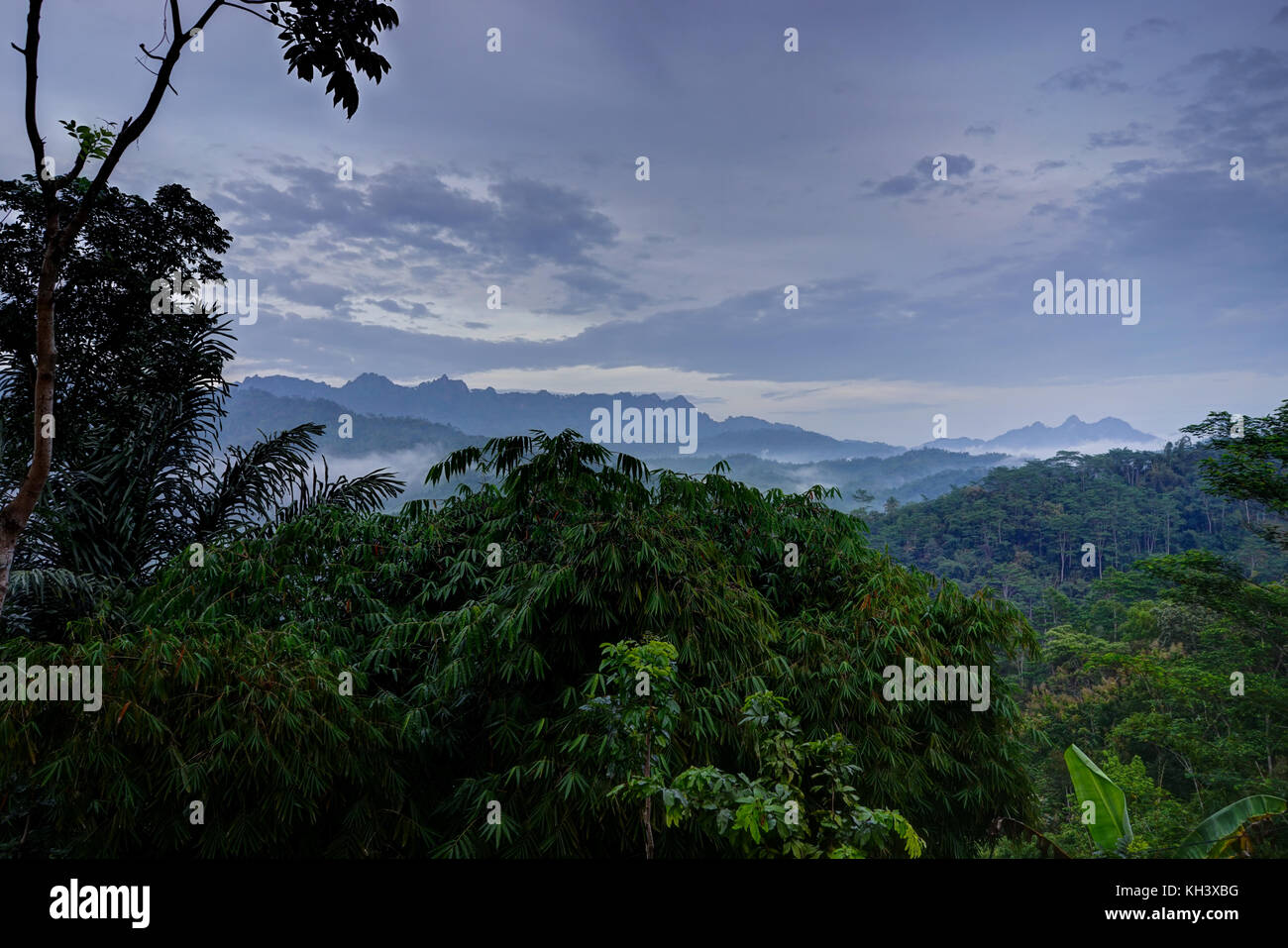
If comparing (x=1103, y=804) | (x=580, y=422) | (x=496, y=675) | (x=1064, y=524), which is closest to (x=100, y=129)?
(x=496, y=675)

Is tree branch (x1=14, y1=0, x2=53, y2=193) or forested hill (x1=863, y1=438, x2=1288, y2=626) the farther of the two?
forested hill (x1=863, y1=438, x2=1288, y2=626)

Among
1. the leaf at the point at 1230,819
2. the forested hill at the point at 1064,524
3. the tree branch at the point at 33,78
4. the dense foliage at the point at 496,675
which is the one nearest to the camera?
the tree branch at the point at 33,78

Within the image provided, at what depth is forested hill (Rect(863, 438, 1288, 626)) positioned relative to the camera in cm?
4441

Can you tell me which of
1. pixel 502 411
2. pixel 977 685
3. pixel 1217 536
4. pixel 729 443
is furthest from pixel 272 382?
pixel 977 685

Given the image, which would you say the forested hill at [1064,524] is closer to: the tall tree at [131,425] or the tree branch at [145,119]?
the tall tree at [131,425]

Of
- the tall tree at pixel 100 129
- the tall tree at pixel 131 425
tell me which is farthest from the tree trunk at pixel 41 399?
the tall tree at pixel 131 425

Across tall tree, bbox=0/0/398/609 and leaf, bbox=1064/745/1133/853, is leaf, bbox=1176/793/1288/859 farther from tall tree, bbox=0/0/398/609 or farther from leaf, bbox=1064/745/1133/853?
tall tree, bbox=0/0/398/609

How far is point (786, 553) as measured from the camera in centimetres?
638

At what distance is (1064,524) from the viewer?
159 feet

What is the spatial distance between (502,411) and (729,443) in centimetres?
6307

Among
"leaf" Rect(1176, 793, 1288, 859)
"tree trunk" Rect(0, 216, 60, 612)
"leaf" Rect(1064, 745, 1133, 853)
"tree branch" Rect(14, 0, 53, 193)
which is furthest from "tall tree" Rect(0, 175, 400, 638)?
"leaf" Rect(1176, 793, 1288, 859)

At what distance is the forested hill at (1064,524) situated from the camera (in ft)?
146
